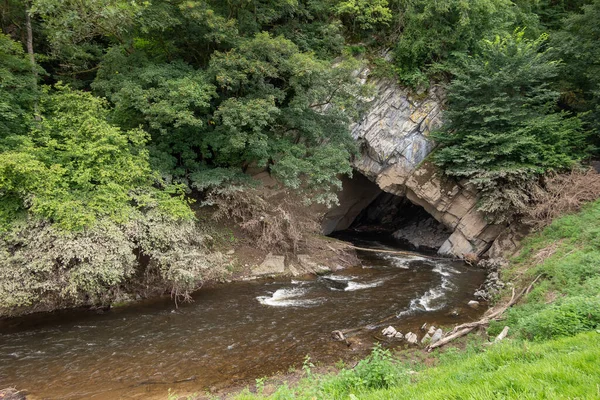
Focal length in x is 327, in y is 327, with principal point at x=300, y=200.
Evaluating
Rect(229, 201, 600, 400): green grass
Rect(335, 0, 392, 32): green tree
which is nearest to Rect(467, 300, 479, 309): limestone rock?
Rect(229, 201, 600, 400): green grass


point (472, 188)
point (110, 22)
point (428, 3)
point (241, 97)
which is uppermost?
point (428, 3)

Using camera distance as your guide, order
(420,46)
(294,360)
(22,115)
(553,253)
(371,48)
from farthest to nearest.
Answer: (371,48) → (420,46) → (553,253) → (22,115) → (294,360)

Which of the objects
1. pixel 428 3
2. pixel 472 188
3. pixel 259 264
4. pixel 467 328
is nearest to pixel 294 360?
pixel 467 328

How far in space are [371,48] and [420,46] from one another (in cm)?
250

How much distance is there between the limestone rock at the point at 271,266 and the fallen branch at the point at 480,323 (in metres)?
6.79

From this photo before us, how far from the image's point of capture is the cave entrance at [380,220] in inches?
745

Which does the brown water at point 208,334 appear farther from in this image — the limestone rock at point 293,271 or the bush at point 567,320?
the bush at point 567,320

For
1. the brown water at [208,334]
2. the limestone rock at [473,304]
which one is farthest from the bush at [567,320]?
the limestone rock at [473,304]

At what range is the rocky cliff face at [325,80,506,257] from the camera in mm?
15680

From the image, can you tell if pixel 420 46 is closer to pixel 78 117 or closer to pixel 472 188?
pixel 472 188

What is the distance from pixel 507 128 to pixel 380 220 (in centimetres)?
1102

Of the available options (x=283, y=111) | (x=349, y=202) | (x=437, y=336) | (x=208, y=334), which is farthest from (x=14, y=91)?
(x=349, y=202)

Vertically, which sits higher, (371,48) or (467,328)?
(371,48)

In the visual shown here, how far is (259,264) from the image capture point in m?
13.0
